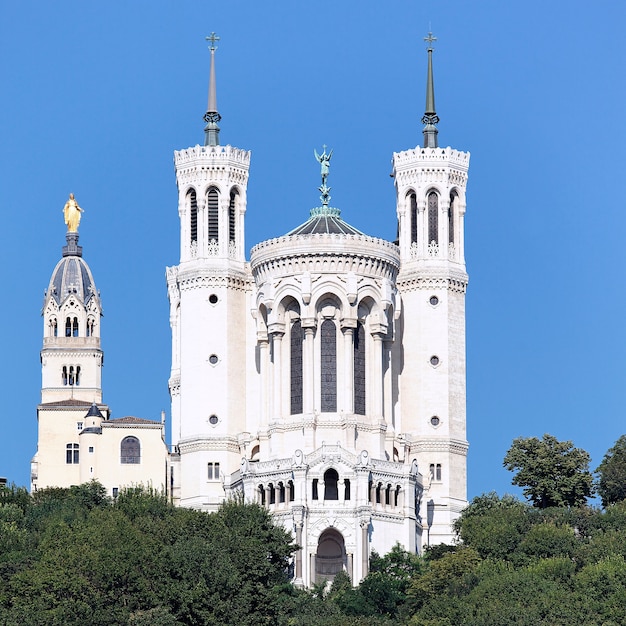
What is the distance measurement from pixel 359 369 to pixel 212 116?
72.5ft

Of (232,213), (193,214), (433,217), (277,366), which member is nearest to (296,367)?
(277,366)

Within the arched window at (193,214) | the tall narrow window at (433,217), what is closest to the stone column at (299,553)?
the arched window at (193,214)

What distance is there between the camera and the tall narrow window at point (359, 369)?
15988 cm

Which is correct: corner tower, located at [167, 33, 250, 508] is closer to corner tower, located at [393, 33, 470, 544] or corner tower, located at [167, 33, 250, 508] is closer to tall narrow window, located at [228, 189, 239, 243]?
tall narrow window, located at [228, 189, 239, 243]

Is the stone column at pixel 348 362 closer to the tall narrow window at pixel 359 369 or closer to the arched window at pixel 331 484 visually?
the tall narrow window at pixel 359 369

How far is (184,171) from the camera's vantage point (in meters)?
170

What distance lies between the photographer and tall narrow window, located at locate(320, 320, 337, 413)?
159 metres

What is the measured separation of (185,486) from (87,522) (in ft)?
83.0

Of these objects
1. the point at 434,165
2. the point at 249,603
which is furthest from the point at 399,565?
the point at 434,165

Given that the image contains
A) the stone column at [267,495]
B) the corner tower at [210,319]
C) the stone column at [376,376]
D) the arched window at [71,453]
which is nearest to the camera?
the stone column at [267,495]

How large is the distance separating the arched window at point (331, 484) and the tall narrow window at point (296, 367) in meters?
5.24

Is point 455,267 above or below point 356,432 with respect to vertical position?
above

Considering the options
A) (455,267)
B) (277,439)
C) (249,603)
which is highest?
(455,267)

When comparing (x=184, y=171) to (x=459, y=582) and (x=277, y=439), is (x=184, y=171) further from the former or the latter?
(x=459, y=582)
